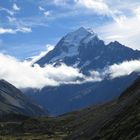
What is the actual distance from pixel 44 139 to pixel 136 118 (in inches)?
5423

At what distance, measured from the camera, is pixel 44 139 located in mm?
196625

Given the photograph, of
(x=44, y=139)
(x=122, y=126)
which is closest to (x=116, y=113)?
(x=122, y=126)

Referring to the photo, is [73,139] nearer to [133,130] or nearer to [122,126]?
[122,126]

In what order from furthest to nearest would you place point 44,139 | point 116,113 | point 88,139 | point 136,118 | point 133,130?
1. point 44,139
2. point 116,113
3. point 88,139
4. point 136,118
5. point 133,130

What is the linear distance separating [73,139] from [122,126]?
22221 millimetres

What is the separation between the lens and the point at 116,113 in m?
78.6

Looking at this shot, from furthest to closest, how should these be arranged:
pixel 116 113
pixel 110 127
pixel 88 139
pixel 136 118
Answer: pixel 116 113
pixel 88 139
pixel 110 127
pixel 136 118

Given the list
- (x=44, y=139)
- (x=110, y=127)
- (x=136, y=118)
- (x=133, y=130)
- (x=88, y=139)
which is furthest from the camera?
(x=44, y=139)

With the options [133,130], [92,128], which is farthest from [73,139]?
[133,130]

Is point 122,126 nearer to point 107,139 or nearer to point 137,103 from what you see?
point 107,139

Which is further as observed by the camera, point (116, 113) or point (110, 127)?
point (116, 113)

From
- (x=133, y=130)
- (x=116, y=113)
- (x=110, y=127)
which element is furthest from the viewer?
(x=116, y=113)

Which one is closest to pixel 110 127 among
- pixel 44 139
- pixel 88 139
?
pixel 88 139

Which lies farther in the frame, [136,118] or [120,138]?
[136,118]
